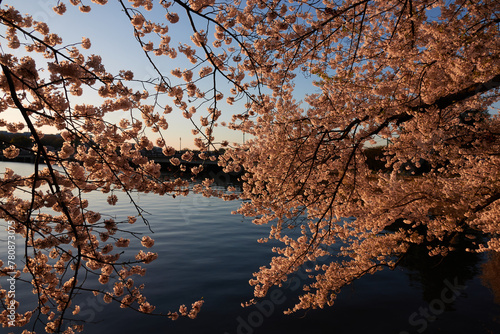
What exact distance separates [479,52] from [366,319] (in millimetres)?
7636

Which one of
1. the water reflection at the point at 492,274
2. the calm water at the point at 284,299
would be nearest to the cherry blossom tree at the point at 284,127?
the calm water at the point at 284,299

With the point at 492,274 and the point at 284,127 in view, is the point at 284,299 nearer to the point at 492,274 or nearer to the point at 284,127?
the point at 284,127

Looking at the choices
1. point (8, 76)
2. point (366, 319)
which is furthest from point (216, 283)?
point (8, 76)

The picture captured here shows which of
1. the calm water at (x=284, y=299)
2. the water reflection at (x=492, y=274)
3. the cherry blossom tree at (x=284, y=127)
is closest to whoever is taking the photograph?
the cherry blossom tree at (x=284, y=127)

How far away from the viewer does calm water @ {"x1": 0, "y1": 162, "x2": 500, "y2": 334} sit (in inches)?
341

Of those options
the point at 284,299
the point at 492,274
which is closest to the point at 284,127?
the point at 284,299

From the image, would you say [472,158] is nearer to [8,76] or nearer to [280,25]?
[280,25]

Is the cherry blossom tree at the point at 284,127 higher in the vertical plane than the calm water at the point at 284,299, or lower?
higher

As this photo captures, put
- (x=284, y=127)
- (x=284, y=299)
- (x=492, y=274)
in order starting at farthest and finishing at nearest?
(x=492, y=274) → (x=284, y=299) → (x=284, y=127)

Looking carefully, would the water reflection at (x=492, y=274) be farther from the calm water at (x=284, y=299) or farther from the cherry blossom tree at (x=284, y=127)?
the cherry blossom tree at (x=284, y=127)

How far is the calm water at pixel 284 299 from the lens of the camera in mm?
8672

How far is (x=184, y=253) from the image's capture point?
567 inches

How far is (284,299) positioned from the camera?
1030 cm

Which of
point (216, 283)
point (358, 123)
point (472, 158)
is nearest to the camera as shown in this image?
point (358, 123)
